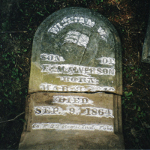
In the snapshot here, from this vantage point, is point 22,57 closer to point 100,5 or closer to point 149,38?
point 100,5

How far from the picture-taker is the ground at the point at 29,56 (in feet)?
7.34

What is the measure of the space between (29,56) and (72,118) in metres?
1.34

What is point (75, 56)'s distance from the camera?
194 cm

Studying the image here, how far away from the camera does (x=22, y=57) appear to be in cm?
238

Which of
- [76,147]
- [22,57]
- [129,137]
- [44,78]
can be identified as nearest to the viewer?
[76,147]

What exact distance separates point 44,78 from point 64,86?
314 millimetres

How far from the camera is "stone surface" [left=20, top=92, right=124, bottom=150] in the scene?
181 centimetres

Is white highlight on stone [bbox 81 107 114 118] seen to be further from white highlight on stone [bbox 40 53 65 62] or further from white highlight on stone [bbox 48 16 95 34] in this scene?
white highlight on stone [bbox 48 16 95 34]

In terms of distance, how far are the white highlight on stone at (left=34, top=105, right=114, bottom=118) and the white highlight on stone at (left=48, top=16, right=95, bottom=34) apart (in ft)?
Result: 3.80

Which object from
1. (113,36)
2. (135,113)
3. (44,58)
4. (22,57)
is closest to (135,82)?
(135,113)

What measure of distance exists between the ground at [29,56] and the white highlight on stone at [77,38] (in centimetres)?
79

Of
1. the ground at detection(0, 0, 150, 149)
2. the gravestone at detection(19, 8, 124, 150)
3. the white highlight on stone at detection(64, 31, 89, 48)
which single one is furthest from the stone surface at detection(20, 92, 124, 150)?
the white highlight on stone at detection(64, 31, 89, 48)

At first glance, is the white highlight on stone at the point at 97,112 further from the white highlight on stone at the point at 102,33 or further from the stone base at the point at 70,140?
the white highlight on stone at the point at 102,33

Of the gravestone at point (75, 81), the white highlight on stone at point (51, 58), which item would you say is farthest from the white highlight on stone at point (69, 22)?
the white highlight on stone at point (51, 58)
